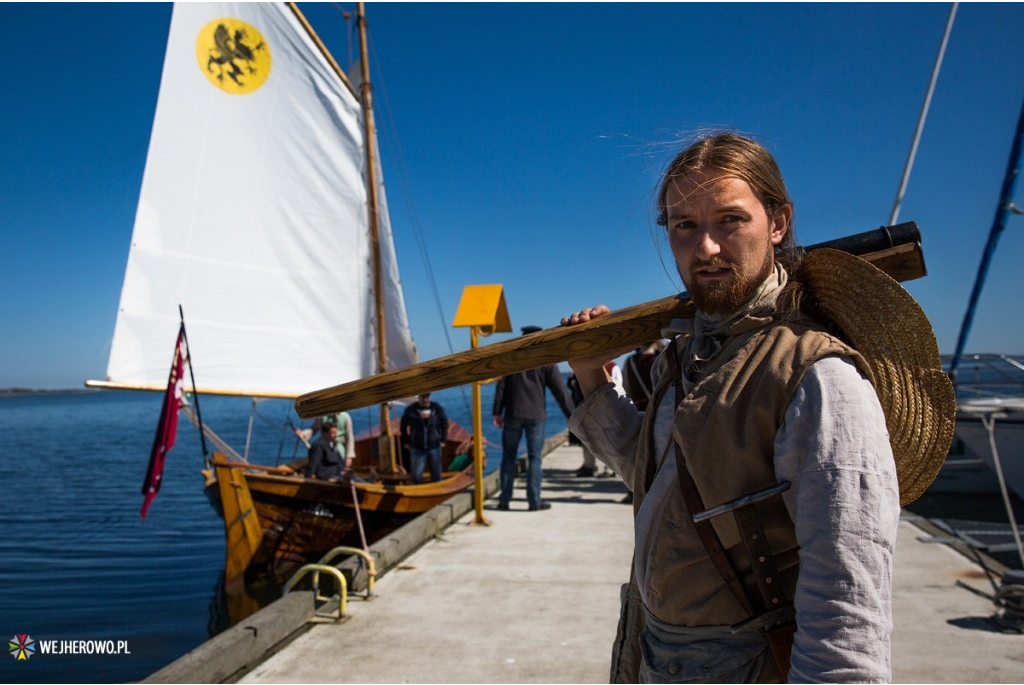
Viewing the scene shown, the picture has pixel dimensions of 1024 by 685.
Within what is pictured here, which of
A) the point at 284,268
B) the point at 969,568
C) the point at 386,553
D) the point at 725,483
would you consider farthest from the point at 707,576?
the point at 284,268

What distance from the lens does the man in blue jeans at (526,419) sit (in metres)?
8.28

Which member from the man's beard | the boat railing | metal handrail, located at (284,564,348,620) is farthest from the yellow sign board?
the boat railing

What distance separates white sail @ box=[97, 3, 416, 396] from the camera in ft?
39.5

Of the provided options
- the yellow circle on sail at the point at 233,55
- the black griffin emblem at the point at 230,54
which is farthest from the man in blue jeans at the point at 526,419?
the black griffin emblem at the point at 230,54

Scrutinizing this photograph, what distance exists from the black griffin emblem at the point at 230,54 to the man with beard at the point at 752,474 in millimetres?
13639

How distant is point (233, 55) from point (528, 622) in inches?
493

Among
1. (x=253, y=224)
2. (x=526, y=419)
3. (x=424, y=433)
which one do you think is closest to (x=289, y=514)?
(x=424, y=433)

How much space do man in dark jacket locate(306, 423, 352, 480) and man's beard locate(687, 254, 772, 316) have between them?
8.83 m

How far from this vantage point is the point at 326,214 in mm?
13406

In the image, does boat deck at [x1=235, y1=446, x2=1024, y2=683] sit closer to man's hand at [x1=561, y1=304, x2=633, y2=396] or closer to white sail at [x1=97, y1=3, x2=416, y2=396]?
man's hand at [x1=561, y1=304, x2=633, y2=396]

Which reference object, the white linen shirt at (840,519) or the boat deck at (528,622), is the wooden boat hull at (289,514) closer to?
the boat deck at (528,622)

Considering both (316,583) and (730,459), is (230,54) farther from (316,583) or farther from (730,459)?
(730,459)

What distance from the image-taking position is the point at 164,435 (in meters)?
7.53

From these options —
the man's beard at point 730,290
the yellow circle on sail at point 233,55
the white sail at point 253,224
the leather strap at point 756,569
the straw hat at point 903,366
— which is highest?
the yellow circle on sail at point 233,55
